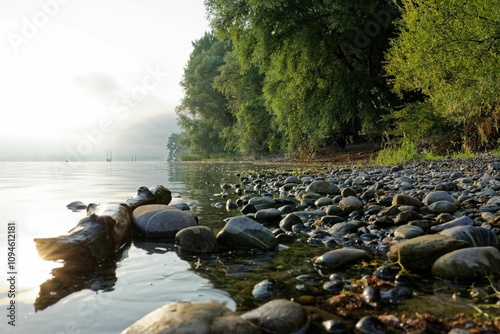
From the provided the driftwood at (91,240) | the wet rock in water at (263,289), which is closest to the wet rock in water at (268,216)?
the driftwood at (91,240)

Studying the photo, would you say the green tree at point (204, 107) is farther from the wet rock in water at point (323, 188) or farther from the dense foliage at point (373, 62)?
the wet rock in water at point (323, 188)

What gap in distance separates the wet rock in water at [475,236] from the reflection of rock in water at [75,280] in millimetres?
2899

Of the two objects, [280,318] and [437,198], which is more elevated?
[437,198]

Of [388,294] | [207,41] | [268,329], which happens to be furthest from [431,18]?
[207,41]

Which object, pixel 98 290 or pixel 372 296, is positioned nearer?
pixel 372 296

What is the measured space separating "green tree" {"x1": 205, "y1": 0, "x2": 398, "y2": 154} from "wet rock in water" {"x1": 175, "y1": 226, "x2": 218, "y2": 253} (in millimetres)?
15607

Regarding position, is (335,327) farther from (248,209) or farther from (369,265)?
(248,209)

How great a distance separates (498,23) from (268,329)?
10567mm

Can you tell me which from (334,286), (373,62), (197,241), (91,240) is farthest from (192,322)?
(373,62)

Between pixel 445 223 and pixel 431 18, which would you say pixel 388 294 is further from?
pixel 431 18

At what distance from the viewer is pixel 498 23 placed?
31.1 feet

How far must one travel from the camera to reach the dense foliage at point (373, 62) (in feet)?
33.5

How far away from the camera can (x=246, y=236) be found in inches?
157

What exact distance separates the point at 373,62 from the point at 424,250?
64.9 ft
